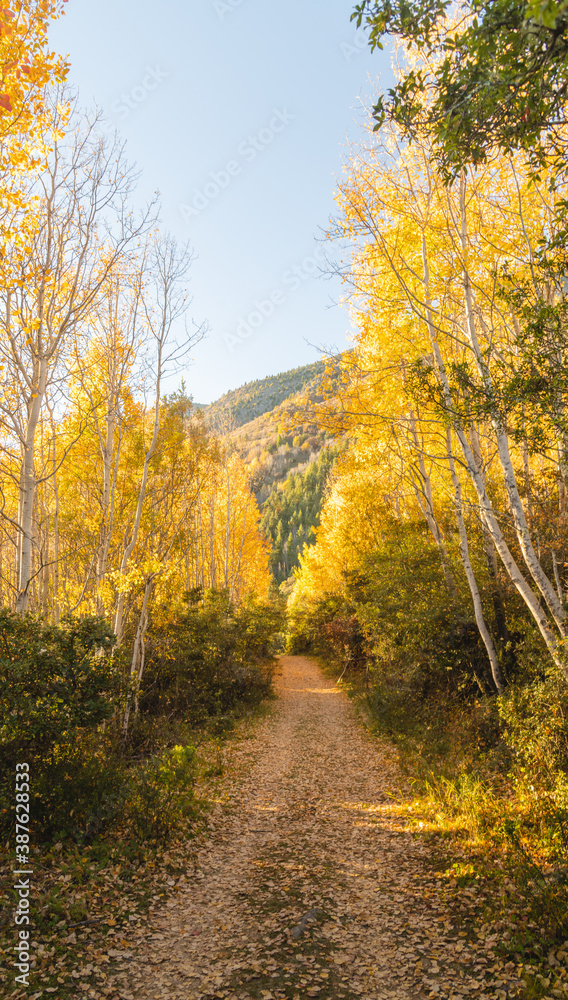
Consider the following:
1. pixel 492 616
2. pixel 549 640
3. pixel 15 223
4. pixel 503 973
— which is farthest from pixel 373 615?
pixel 15 223

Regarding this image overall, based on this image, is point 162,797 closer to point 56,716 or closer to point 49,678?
point 56,716

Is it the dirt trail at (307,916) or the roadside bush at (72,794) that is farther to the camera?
the roadside bush at (72,794)

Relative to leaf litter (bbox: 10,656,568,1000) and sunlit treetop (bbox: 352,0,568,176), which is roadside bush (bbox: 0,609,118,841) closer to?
leaf litter (bbox: 10,656,568,1000)

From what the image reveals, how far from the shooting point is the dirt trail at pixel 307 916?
3691mm

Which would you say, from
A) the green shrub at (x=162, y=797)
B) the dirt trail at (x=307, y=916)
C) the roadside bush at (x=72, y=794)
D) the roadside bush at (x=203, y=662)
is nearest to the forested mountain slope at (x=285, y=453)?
the roadside bush at (x=72, y=794)

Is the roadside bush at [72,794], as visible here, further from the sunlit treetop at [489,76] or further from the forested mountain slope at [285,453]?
the sunlit treetop at [489,76]

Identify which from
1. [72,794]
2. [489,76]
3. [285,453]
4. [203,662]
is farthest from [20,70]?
[285,453]

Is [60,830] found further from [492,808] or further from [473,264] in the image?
[473,264]

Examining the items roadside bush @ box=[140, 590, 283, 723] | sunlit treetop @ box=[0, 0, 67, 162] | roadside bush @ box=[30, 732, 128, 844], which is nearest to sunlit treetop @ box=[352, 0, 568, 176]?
sunlit treetop @ box=[0, 0, 67, 162]

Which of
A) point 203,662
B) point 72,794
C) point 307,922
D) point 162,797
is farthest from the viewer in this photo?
point 203,662

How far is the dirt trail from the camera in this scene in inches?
145

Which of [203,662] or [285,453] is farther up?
[285,453]

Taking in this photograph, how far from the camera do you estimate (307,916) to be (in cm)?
449

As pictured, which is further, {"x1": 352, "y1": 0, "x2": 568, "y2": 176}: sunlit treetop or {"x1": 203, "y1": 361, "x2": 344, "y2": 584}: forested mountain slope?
{"x1": 203, "y1": 361, "x2": 344, "y2": 584}: forested mountain slope
